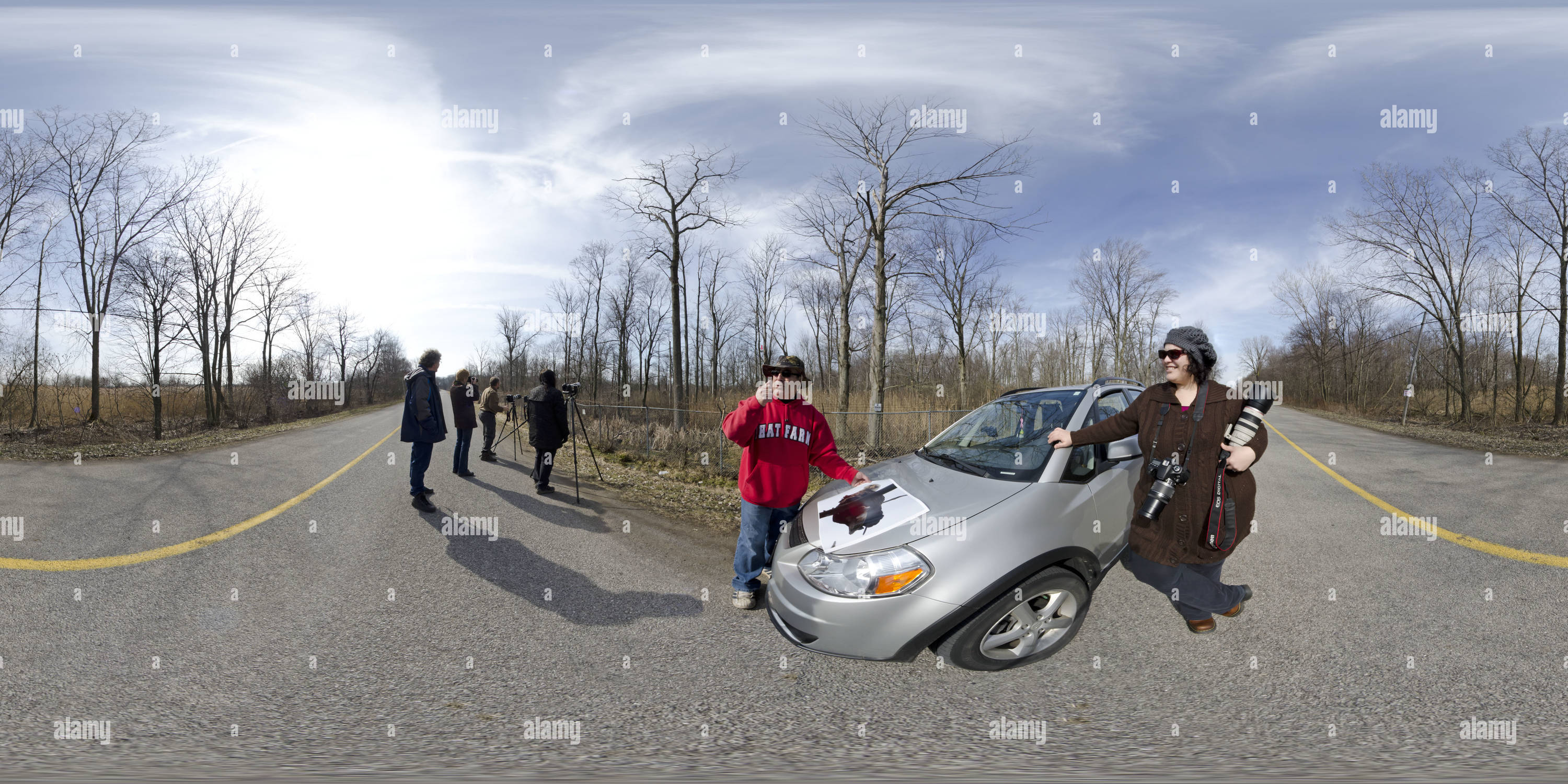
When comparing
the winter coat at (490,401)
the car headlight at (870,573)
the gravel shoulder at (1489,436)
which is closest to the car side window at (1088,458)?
the car headlight at (870,573)

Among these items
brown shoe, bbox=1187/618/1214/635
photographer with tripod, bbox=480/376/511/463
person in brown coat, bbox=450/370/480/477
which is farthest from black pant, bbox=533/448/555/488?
brown shoe, bbox=1187/618/1214/635

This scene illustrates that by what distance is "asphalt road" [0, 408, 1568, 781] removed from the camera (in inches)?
99.0

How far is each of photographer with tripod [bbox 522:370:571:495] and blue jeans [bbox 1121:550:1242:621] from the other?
7160 millimetres

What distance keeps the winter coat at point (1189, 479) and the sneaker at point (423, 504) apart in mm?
6666

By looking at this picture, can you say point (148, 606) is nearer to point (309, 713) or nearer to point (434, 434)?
point (309, 713)

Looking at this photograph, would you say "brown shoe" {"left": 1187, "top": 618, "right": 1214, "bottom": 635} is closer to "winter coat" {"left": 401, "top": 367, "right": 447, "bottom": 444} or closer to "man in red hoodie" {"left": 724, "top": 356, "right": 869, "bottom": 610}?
"man in red hoodie" {"left": 724, "top": 356, "right": 869, "bottom": 610}

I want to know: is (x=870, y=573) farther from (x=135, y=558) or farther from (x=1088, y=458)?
(x=135, y=558)

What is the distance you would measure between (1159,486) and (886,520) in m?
1.53

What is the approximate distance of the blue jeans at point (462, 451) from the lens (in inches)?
356

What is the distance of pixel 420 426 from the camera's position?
6965 mm

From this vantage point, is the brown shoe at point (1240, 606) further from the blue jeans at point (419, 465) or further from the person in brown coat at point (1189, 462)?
the blue jeans at point (419, 465)

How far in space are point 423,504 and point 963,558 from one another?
250 inches

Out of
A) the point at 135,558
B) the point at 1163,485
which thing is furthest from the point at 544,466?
the point at 1163,485

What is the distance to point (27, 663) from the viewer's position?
10.1 feet
